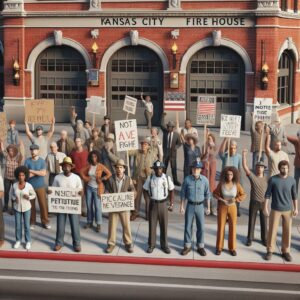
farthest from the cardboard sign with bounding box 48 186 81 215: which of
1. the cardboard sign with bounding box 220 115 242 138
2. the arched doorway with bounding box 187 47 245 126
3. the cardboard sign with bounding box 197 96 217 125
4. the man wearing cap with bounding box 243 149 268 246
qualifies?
the arched doorway with bounding box 187 47 245 126

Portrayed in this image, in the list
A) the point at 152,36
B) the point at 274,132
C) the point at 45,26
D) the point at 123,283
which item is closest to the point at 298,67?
the point at 152,36

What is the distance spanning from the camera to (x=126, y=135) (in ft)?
48.9

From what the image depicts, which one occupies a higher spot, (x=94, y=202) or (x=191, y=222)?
(x=94, y=202)

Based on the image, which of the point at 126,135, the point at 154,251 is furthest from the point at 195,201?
the point at 126,135

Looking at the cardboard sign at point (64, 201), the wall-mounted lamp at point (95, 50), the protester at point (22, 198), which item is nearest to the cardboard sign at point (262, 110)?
the cardboard sign at point (64, 201)

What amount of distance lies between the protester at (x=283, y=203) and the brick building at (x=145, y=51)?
58.1ft

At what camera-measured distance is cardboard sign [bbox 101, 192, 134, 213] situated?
12.7 metres

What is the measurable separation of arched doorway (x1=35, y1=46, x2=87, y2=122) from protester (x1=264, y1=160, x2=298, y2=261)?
20433 mm

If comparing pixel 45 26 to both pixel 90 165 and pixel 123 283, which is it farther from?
pixel 123 283

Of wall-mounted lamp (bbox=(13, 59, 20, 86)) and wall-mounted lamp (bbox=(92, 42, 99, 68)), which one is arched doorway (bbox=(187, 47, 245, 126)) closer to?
wall-mounted lamp (bbox=(92, 42, 99, 68))

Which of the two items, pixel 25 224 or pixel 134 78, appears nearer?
pixel 25 224

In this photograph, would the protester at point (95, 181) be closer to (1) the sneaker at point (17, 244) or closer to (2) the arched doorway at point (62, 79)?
(1) the sneaker at point (17, 244)

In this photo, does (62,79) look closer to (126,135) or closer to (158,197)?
(126,135)

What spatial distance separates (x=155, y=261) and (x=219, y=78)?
19.4 metres
